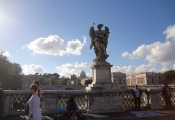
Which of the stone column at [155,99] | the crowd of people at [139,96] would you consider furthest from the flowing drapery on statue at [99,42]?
the stone column at [155,99]

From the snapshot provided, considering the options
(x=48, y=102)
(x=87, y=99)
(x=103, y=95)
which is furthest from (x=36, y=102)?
(x=103, y=95)

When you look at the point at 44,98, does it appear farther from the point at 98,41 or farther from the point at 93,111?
the point at 98,41

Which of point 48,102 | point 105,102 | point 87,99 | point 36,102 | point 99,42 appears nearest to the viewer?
point 36,102

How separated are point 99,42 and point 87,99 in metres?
3.95

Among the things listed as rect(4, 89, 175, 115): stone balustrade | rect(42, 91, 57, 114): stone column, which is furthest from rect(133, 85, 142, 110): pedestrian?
rect(42, 91, 57, 114): stone column

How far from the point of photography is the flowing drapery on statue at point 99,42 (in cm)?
1062

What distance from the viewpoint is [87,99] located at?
379 inches

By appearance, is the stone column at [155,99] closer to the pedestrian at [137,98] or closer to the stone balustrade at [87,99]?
the stone balustrade at [87,99]

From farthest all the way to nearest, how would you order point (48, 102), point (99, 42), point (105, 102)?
1. point (99, 42)
2. point (105, 102)
3. point (48, 102)


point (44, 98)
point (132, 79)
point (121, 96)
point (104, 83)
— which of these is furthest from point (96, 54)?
point (132, 79)

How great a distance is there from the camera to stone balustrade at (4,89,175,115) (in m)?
8.76

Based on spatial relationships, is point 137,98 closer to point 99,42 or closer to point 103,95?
point 103,95

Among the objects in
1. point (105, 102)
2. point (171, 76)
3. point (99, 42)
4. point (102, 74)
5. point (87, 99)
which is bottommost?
→ point (105, 102)

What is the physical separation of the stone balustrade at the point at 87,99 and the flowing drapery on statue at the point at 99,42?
7.96 feet
